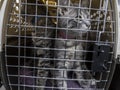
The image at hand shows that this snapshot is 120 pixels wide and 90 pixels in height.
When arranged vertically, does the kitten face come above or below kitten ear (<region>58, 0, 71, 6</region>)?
below

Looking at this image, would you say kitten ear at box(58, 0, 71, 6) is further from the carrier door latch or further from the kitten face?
the carrier door latch

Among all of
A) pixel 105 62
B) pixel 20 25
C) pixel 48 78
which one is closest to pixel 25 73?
pixel 48 78

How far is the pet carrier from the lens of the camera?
77 centimetres

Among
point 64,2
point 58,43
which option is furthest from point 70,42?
point 64,2

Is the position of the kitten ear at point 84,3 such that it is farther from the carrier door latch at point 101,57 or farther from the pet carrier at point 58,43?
the carrier door latch at point 101,57

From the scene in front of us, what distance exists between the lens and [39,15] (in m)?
0.79

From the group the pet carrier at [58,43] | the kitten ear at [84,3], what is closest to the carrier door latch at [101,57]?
the pet carrier at [58,43]

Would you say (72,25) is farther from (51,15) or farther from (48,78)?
(48,78)

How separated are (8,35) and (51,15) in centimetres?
18

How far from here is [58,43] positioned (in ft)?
2.66

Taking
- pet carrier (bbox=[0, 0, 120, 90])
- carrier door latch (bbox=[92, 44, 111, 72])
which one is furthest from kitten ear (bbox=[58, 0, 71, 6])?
carrier door latch (bbox=[92, 44, 111, 72])

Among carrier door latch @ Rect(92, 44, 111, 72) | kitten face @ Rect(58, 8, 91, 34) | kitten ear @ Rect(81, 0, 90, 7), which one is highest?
kitten ear @ Rect(81, 0, 90, 7)

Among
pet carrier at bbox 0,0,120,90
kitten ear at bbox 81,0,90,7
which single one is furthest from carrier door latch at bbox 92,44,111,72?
kitten ear at bbox 81,0,90,7

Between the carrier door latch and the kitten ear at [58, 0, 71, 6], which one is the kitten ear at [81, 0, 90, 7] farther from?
the carrier door latch
